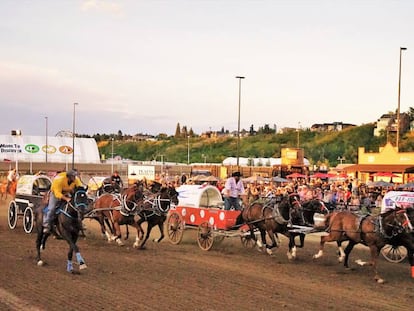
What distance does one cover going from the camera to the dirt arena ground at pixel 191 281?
9820 mm

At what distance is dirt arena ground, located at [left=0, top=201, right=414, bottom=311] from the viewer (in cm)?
982

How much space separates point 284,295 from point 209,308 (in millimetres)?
1861

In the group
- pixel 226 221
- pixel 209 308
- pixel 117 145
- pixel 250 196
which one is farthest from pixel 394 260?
pixel 117 145

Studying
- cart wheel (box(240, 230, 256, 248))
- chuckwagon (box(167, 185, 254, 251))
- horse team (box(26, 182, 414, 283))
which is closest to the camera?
horse team (box(26, 182, 414, 283))

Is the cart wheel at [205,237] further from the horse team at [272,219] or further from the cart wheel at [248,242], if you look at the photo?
the cart wheel at [248,242]

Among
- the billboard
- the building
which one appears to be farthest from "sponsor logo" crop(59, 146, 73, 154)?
the building

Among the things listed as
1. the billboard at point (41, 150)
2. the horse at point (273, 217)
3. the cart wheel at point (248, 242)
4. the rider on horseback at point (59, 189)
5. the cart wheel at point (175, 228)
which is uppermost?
the billboard at point (41, 150)

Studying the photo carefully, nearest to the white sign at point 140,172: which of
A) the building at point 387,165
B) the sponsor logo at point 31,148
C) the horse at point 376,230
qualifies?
the building at point 387,165

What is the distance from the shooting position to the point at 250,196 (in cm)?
3131

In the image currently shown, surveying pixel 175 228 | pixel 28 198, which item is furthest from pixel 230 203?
pixel 28 198

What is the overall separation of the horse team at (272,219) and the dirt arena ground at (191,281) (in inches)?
20.1

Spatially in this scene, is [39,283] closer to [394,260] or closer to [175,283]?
[175,283]

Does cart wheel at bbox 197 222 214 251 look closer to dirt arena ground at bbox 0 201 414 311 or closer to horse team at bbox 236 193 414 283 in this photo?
dirt arena ground at bbox 0 201 414 311

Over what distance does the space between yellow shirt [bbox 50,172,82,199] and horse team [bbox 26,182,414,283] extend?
27cm
